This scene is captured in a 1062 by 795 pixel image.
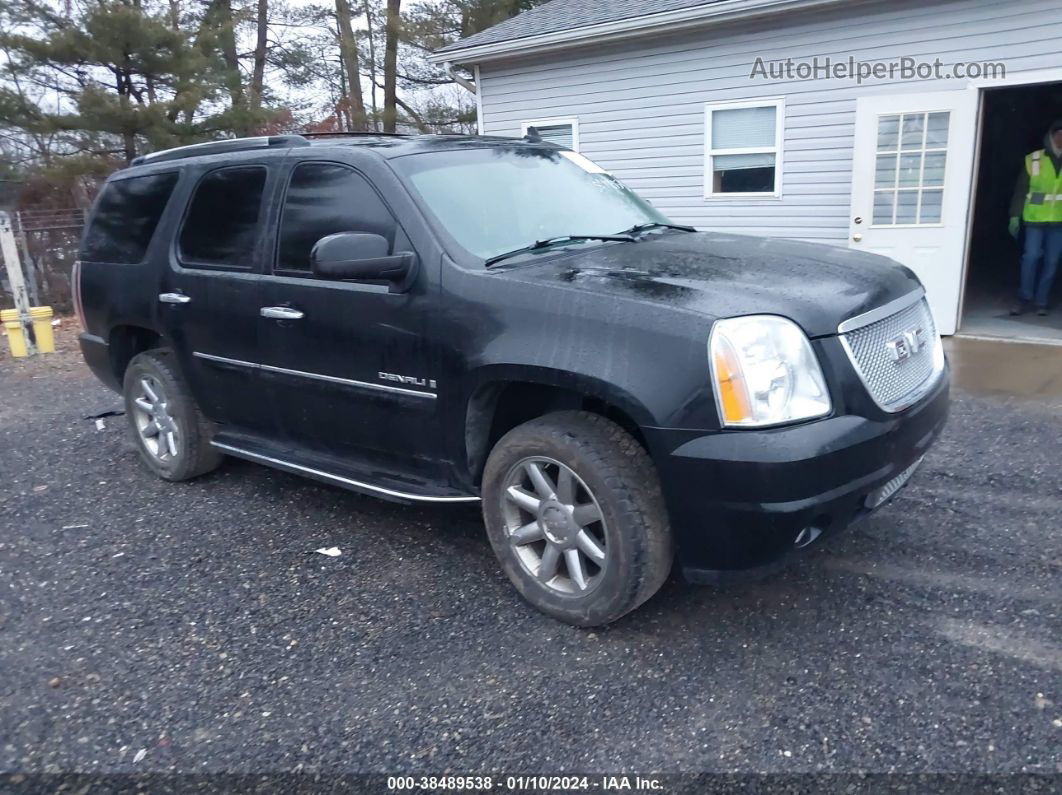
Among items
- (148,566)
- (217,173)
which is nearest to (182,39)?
(217,173)

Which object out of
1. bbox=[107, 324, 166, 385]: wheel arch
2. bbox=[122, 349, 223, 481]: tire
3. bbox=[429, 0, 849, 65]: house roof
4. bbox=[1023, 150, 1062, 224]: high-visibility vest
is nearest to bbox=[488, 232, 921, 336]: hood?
bbox=[122, 349, 223, 481]: tire

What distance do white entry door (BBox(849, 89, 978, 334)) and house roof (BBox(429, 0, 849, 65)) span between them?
1.39 meters

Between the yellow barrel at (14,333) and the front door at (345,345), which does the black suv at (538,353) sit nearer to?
the front door at (345,345)

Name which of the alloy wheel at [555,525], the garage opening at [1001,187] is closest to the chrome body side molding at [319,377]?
the alloy wheel at [555,525]

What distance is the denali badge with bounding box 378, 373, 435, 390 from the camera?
11.5 feet

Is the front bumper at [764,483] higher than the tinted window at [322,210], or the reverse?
the tinted window at [322,210]

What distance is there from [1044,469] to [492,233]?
3408 mm

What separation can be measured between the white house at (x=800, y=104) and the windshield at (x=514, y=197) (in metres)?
4.95

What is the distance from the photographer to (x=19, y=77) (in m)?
14.9

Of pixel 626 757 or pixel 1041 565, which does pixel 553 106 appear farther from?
pixel 626 757

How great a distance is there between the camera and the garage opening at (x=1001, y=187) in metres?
10.1

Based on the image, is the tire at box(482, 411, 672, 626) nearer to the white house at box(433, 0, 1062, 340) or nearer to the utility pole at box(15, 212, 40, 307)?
the white house at box(433, 0, 1062, 340)

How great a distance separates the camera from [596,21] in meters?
10.1

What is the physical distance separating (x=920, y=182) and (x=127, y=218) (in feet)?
23.0
